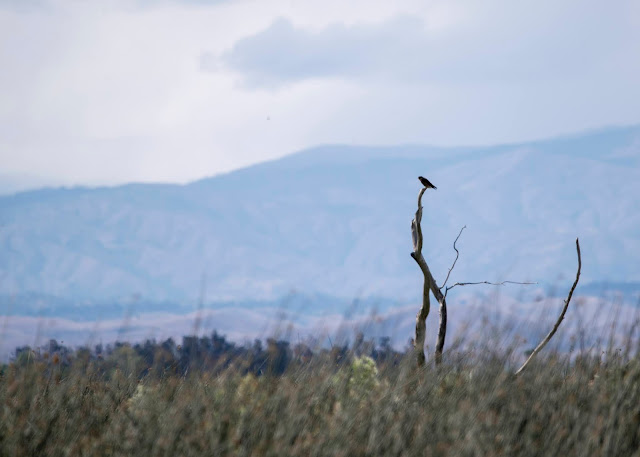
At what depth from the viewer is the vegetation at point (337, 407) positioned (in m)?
4.85

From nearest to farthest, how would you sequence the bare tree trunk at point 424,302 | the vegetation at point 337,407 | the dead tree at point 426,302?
the vegetation at point 337,407 < the dead tree at point 426,302 < the bare tree trunk at point 424,302

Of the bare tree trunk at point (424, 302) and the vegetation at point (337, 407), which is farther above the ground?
the bare tree trunk at point (424, 302)

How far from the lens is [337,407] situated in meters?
5.30

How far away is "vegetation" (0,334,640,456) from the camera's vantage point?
4.85 meters

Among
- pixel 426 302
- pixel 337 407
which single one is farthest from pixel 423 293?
pixel 337 407

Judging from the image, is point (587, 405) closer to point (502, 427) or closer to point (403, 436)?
point (502, 427)

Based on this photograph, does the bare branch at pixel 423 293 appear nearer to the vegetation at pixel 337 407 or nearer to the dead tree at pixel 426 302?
the dead tree at pixel 426 302

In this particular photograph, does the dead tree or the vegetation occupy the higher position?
the dead tree

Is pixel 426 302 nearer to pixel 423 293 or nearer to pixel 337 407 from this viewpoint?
pixel 423 293

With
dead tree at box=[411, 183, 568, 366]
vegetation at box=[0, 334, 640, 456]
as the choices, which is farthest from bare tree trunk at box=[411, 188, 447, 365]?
vegetation at box=[0, 334, 640, 456]

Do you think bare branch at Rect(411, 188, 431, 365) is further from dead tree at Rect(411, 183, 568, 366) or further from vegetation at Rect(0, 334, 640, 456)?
vegetation at Rect(0, 334, 640, 456)

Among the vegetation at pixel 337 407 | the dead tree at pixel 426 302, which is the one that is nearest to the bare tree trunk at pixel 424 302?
the dead tree at pixel 426 302

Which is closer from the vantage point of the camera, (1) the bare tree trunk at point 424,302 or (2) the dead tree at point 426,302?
(2) the dead tree at point 426,302

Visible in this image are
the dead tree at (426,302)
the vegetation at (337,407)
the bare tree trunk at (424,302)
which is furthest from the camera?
the bare tree trunk at (424,302)
